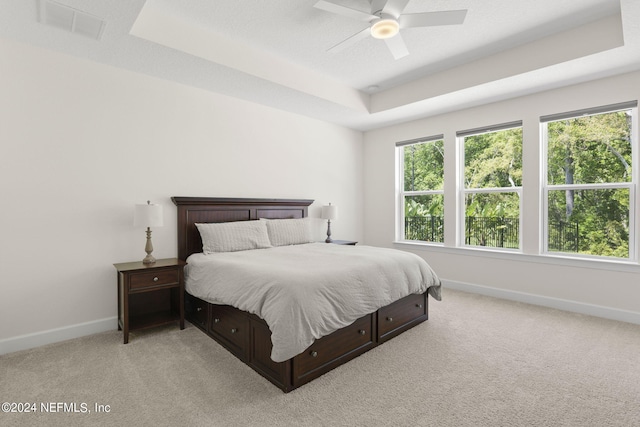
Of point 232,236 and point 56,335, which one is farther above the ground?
point 232,236

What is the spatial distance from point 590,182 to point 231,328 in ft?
13.8

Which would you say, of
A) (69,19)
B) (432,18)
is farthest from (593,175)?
(69,19)

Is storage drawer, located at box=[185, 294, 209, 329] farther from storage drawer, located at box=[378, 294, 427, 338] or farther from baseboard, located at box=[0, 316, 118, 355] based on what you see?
storage drawer, located at box=[378, 294, 427, 338]

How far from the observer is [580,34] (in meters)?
2.94

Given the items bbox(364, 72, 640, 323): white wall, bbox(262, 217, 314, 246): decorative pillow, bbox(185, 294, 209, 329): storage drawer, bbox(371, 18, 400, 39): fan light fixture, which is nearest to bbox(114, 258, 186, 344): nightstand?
bbox(185, 294, 209, 329): storage drawer

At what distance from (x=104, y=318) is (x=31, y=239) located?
3.12 ft

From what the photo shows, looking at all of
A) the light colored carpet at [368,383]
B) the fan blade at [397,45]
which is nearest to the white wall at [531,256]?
the light colored carpet at [368,383]

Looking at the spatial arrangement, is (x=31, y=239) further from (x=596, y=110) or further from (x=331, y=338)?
(x=596, y=110)

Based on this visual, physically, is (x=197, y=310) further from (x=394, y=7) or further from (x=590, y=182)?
(x=590, y=182)

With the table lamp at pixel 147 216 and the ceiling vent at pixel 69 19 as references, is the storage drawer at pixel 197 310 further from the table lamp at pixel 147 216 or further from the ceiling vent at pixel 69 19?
the ceiling vent at pixel 69 19

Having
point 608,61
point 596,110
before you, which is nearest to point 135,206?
point 608,61

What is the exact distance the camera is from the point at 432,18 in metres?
2.40

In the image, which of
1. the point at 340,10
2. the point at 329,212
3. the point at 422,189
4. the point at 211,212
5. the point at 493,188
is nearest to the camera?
the point at 340,10

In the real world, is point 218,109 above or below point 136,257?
above
